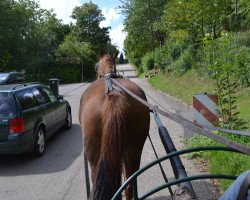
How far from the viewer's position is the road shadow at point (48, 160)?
7558 mm

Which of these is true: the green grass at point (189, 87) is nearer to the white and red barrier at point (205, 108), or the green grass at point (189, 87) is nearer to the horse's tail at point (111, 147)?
the white and red barrier at point (205, 108)

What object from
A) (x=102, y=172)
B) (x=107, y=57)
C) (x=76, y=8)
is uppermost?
(x=76, y=8)

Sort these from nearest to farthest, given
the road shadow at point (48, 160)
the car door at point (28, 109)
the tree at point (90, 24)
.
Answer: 1. the road shadow at point (48, 160)
2. the car door at point (28, 109)
3. the tree at point (90, 24)

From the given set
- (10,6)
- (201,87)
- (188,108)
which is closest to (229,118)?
(188,108)

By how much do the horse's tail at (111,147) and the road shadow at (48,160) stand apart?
3.93 m

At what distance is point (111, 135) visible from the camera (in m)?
3.78

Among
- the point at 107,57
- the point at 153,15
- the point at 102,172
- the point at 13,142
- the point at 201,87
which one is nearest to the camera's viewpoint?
the point at 102,172

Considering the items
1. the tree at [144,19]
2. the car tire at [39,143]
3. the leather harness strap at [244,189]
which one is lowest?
the car tire at [39,143]

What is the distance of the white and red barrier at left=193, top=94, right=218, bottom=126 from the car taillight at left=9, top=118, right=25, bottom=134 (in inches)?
148

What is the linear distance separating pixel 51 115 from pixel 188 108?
25.2 feet

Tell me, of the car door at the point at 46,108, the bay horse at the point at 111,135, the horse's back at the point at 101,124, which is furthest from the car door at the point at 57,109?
the horse's back at the point at 101,124

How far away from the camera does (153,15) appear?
43.1 meters

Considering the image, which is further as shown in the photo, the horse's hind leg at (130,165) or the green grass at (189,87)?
the green grass at (189,87)

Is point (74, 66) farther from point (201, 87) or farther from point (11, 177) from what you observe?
point (11, 177)
